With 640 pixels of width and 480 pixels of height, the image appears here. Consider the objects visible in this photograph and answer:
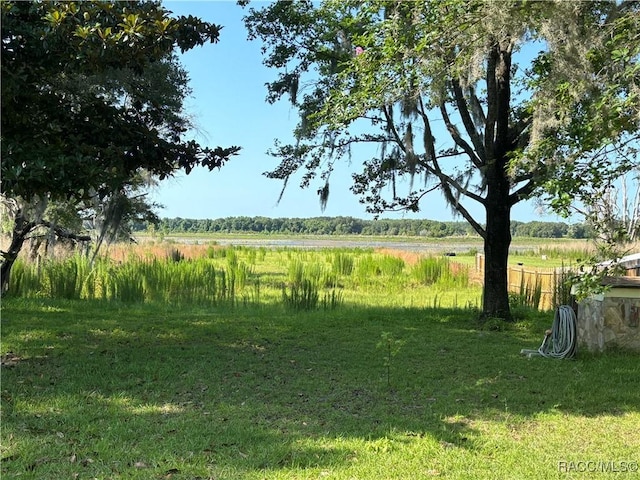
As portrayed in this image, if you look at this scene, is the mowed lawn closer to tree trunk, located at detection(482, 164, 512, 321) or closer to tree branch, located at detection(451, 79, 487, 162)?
tree trunk, located at detection(482, 164, 512, 321)

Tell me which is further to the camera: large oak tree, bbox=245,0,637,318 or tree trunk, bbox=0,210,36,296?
tree trunk, bbox=0,210,36,296

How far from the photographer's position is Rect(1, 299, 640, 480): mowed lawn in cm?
306

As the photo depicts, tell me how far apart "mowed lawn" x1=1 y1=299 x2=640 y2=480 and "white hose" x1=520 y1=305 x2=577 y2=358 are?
0.53 feet

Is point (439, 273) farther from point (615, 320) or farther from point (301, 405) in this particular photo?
point (301, 405)

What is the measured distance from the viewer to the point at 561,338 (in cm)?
598

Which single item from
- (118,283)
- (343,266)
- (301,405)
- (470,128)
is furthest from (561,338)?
(343,266)

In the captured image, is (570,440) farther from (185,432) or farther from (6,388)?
(6,388)

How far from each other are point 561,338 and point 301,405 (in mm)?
3247

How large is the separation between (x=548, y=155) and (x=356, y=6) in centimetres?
421

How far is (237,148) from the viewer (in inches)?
211

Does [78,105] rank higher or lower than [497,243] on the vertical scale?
higher

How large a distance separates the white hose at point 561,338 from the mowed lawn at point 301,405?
0.16m

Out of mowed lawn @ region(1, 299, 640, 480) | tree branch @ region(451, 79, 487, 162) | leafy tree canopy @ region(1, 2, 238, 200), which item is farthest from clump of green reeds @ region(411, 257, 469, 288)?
leafy tree canopy @ region(1, 2, 238, 200)

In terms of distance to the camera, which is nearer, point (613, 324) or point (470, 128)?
point (613, 324)
